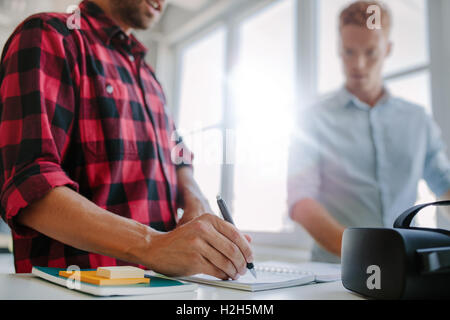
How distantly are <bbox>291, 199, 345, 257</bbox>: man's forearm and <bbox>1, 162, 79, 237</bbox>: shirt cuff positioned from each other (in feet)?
2.46

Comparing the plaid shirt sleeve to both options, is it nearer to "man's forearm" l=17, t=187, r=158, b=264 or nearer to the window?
"man's forearm" l=17, t=187, r=158, b=264

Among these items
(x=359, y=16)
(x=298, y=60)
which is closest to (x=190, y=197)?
(x=359, y=16)

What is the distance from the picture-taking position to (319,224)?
1.14 meters

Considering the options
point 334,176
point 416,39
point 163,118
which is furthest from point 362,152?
point 163,118

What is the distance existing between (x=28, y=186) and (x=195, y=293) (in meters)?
0.29

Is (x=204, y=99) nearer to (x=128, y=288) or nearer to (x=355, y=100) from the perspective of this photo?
(x=355, y=100)

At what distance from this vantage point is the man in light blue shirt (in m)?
1.27

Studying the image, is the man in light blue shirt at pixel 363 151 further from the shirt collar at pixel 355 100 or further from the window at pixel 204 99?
the window at pixel 204 99

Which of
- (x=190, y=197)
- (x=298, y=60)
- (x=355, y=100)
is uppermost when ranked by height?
(x=298, y=60)

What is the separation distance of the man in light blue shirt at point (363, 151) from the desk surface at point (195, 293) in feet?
2.35

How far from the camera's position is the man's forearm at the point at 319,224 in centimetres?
109

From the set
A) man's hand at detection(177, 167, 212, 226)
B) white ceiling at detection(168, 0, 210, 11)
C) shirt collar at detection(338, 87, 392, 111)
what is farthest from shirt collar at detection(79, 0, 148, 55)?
white ceiling at detection(168, 0, 210, 11)

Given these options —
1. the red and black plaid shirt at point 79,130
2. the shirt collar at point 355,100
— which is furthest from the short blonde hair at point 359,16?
the red and black plaid shirt at point 79,130
